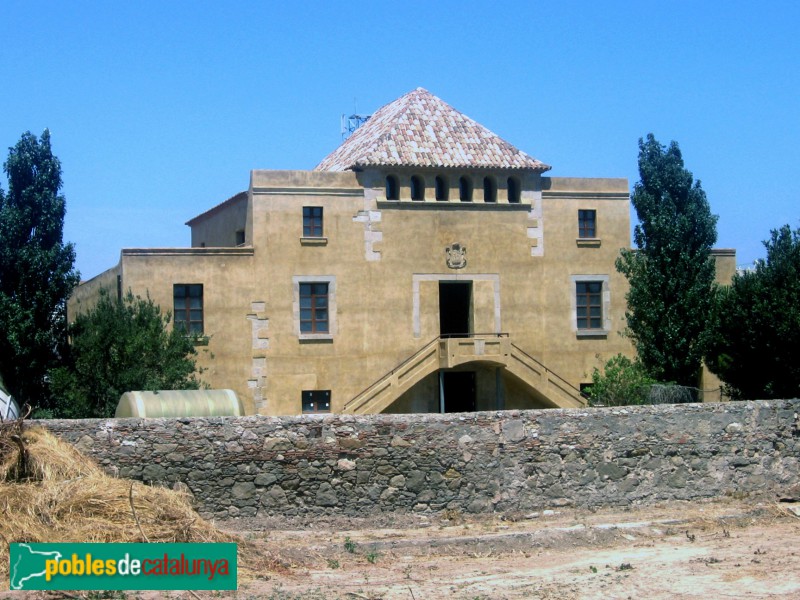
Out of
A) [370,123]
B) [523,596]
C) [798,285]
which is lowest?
[523,596]

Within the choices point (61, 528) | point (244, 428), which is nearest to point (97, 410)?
point (244, 428)

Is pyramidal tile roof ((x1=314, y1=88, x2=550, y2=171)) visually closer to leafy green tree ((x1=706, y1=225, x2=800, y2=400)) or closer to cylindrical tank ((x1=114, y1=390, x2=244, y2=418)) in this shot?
leafy green tree ((x1=706, y1=225, x2=800, y2=400))

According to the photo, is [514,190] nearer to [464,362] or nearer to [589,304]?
[589,304]

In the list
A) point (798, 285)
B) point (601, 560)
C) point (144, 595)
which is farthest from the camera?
point (798, 285)

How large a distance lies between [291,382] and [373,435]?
1769 cm

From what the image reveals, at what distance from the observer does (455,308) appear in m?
38.7

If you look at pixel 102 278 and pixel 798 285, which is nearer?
pixel 798 285

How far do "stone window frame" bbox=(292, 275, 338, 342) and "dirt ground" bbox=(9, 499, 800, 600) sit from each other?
17.8 m

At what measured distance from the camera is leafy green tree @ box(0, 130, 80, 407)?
30312 mm

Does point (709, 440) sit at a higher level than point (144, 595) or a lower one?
higher

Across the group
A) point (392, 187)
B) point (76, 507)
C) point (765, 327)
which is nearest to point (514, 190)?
point (392, 187)

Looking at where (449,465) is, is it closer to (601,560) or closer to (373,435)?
(373,435)

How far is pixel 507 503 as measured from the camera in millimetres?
18156

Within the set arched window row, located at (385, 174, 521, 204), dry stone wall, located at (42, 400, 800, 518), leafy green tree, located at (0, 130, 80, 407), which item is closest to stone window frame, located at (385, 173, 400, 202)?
arched window row, located at (385, 174, 521, 204)
